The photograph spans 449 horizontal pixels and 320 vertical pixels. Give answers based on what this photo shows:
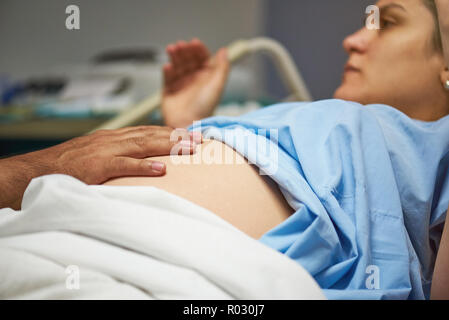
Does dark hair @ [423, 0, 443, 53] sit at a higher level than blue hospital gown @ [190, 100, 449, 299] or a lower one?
higher

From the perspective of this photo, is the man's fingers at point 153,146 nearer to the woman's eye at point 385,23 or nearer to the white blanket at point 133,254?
the white blanket at point 133,254

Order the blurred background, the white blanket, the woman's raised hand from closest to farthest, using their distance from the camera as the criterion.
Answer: the white blanket < the woman's raised hand < the blurred background

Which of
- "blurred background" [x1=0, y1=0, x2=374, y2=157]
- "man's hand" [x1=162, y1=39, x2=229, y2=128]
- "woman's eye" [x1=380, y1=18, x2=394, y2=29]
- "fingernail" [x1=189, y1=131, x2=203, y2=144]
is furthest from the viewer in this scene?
"blurred background" [x1=0, y1=0, x2=374, y2=157]

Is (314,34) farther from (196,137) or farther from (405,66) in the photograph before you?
(196,137)

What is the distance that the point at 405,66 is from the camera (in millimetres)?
783

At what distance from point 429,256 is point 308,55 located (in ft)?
4.73

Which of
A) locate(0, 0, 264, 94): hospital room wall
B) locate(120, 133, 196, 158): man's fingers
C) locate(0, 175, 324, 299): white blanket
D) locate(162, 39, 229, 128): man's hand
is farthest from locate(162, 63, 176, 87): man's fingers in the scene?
locate(0, 0, 264, 94): hospital room wall

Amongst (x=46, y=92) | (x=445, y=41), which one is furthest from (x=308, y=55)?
(x=445, y=41)

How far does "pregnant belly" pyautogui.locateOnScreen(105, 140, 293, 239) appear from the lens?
0.57 meters

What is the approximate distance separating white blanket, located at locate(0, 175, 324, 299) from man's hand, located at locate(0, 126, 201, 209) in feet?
0.36

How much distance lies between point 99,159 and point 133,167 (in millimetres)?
64

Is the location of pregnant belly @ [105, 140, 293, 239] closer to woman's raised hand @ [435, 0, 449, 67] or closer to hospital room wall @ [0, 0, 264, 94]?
woman's raised hand @ [435, 0, 449, 67]

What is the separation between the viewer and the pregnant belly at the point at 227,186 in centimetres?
57
